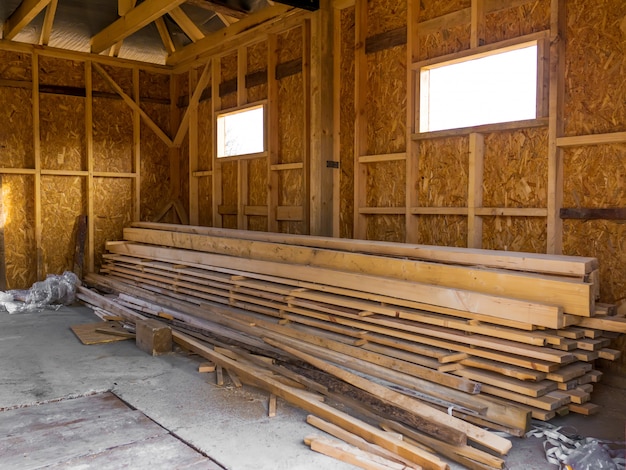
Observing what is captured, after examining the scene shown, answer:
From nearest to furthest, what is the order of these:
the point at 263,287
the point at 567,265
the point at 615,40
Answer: the point at 567,265
the point at 615,40
the point at 263,287

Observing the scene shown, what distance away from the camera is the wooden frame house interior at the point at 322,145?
4.33 meters

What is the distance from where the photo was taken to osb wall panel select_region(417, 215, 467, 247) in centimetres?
Answer: 531

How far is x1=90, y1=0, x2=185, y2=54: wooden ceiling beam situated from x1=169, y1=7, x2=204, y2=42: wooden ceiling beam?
3.33ft

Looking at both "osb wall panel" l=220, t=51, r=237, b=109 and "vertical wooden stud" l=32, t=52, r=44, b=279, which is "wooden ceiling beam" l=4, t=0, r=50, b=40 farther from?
"osb wall panel" l=220, t=51, r=237, b=109

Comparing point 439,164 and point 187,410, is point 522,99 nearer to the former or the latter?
point 439,164

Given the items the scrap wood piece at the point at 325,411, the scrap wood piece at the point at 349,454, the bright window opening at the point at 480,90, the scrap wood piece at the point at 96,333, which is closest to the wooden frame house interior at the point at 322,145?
the bright window opening at the point at 480,90

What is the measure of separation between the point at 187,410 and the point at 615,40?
4273 mm

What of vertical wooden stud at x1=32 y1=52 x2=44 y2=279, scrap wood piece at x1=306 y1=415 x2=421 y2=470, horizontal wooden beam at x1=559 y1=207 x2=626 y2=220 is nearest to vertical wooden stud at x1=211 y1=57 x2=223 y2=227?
vertical wooden stud at x1=32 y1=52 x2=44 y2=279

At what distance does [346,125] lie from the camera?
649 cm

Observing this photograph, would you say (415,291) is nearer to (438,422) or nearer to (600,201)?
(438,422)

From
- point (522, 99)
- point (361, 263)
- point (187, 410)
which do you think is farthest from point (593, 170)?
point (187, 410)

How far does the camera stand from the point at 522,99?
486 cm

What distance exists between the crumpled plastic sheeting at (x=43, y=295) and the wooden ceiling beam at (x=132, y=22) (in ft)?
12.0

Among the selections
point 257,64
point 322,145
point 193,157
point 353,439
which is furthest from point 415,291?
point 193,157
